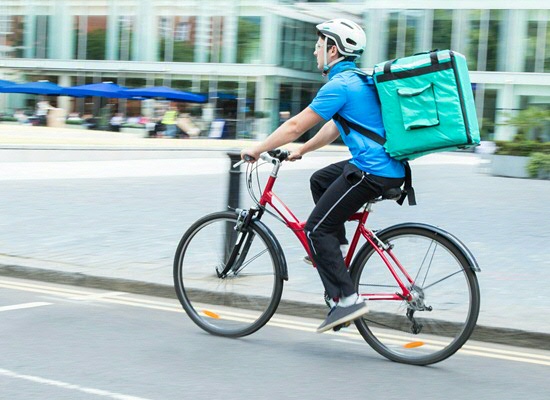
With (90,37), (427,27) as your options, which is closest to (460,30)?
(427,27)

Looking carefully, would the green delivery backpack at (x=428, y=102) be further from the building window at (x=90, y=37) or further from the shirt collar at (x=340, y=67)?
the building window at (x=90, y=37)

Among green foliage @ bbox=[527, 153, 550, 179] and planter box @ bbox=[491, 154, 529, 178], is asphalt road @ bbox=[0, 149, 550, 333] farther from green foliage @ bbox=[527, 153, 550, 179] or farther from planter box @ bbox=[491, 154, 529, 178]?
planter box @ bbox=[491, 154, 529, 178]

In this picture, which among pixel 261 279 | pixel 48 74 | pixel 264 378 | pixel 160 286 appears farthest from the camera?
pixel 48 74

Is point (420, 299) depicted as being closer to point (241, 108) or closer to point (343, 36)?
point (343, 36)

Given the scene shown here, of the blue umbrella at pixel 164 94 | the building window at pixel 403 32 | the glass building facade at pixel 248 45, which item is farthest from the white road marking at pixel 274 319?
the building window at pixel 403 32

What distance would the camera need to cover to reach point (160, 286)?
6973mm

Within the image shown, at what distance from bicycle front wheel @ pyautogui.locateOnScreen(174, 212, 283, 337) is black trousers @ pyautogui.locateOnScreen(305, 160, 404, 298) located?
0.35m

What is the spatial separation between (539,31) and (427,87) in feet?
121

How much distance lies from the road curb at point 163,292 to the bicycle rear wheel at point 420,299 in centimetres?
76

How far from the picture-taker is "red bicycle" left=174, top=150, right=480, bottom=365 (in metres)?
5.09

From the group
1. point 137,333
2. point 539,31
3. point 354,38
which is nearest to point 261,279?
point 137,333

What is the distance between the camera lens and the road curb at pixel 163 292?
5738 millimetres

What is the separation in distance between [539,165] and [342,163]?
1635 cm

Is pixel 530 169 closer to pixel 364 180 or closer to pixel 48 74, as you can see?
pixel 364 180
